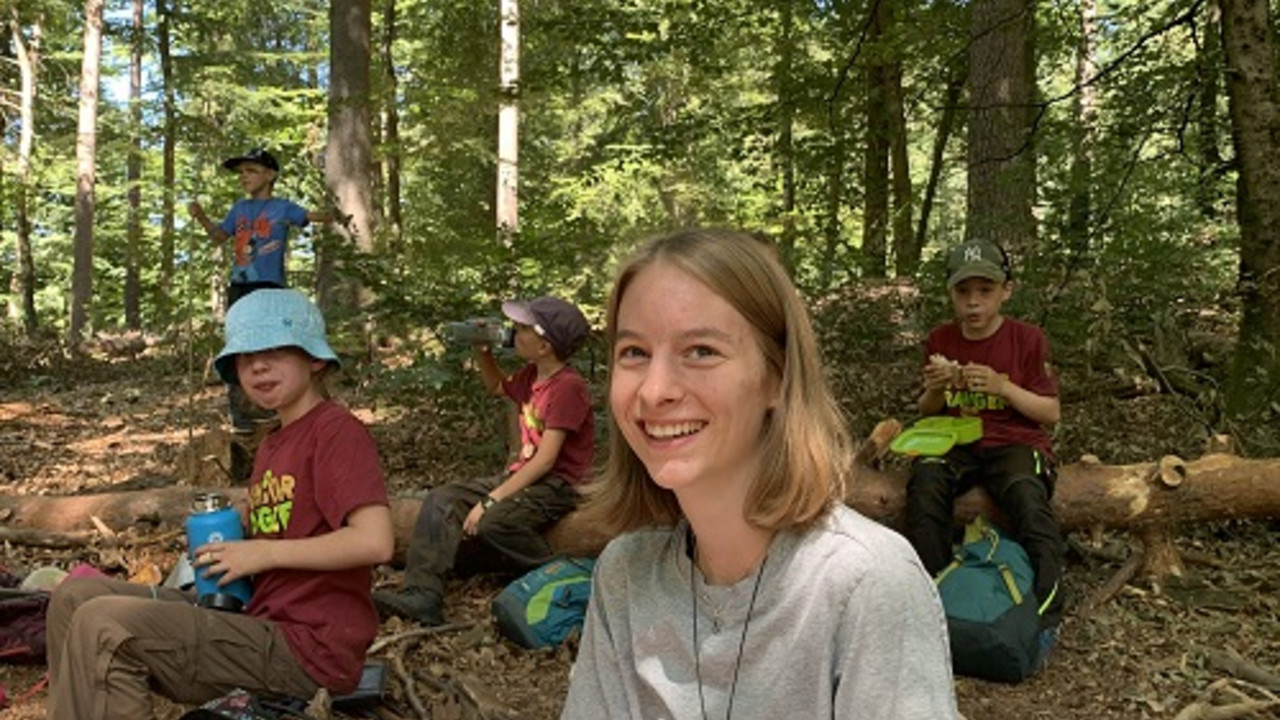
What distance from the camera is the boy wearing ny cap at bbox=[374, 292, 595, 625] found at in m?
4.75

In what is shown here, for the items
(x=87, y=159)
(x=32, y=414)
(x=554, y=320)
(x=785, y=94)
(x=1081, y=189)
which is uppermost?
(x=87, y=159)

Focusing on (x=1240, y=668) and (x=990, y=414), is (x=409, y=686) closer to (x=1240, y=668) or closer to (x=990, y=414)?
(x=990, y=414)

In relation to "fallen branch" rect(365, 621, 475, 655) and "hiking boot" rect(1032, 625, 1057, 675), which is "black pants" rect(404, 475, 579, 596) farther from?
"hiking boot" rect(1032, 625, 1057, 675)

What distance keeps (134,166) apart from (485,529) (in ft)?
80.5

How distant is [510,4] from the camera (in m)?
15.6

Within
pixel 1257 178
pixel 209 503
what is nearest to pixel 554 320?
pixel 209 503

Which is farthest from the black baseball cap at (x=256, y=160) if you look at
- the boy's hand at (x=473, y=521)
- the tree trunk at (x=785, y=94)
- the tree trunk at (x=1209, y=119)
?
the tree trunk at (x=1209, y=119)

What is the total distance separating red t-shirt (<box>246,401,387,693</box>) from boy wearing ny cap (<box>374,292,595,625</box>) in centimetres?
141

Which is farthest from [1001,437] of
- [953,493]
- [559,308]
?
[559,308]

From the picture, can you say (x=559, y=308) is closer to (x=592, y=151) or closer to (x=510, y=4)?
(x=510, y=4)

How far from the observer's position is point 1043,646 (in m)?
4.03

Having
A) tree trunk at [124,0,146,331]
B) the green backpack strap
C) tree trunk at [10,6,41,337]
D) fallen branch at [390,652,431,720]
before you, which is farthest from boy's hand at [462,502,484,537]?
tree trunk at [124,0,146,331]

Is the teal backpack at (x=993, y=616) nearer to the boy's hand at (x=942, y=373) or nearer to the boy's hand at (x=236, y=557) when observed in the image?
the boy's hand at (x=942, y=373)

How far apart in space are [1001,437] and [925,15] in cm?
495
